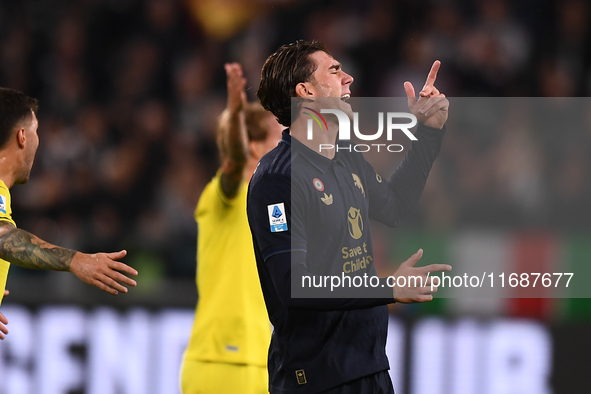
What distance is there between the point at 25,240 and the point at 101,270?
355 millimetres

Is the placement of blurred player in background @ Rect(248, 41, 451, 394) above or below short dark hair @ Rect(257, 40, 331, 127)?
below

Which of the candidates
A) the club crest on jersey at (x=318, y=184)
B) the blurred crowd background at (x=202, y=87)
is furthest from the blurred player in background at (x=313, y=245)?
the blurred crowd background at (x=202, y=87)

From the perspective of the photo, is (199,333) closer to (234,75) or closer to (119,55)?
(234,75)

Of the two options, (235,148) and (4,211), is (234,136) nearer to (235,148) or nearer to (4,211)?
(235,148)

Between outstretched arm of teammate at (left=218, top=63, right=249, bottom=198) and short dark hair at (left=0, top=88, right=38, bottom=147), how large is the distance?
94 cm

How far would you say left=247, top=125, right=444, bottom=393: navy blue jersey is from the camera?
7.82 feet

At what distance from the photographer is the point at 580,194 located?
18.1 ft

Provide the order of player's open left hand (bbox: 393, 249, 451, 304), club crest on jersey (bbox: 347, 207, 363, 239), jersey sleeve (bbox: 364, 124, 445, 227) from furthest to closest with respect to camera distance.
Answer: jersey sleeve (bbox: 364, 124, 445, 227) → club crest on jersey (bbox: 347, 207, 363, 239) → player's open left hand (bbox: 393, 249, 451, 304)

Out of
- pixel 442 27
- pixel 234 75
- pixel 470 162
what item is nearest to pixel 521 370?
pixel 470 162

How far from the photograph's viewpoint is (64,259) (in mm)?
2525

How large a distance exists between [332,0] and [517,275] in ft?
13.9

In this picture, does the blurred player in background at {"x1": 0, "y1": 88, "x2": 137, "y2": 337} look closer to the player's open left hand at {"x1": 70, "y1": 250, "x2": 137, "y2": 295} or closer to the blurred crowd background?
the player's open left hand at {"x1": 70, "y1": 250, "x2": 137, "y2": 295}

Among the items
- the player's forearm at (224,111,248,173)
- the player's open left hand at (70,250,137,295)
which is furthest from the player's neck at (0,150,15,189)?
the player's forearm at (224,111,248,173)

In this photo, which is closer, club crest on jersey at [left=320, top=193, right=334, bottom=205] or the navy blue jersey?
the navy blue jersey
